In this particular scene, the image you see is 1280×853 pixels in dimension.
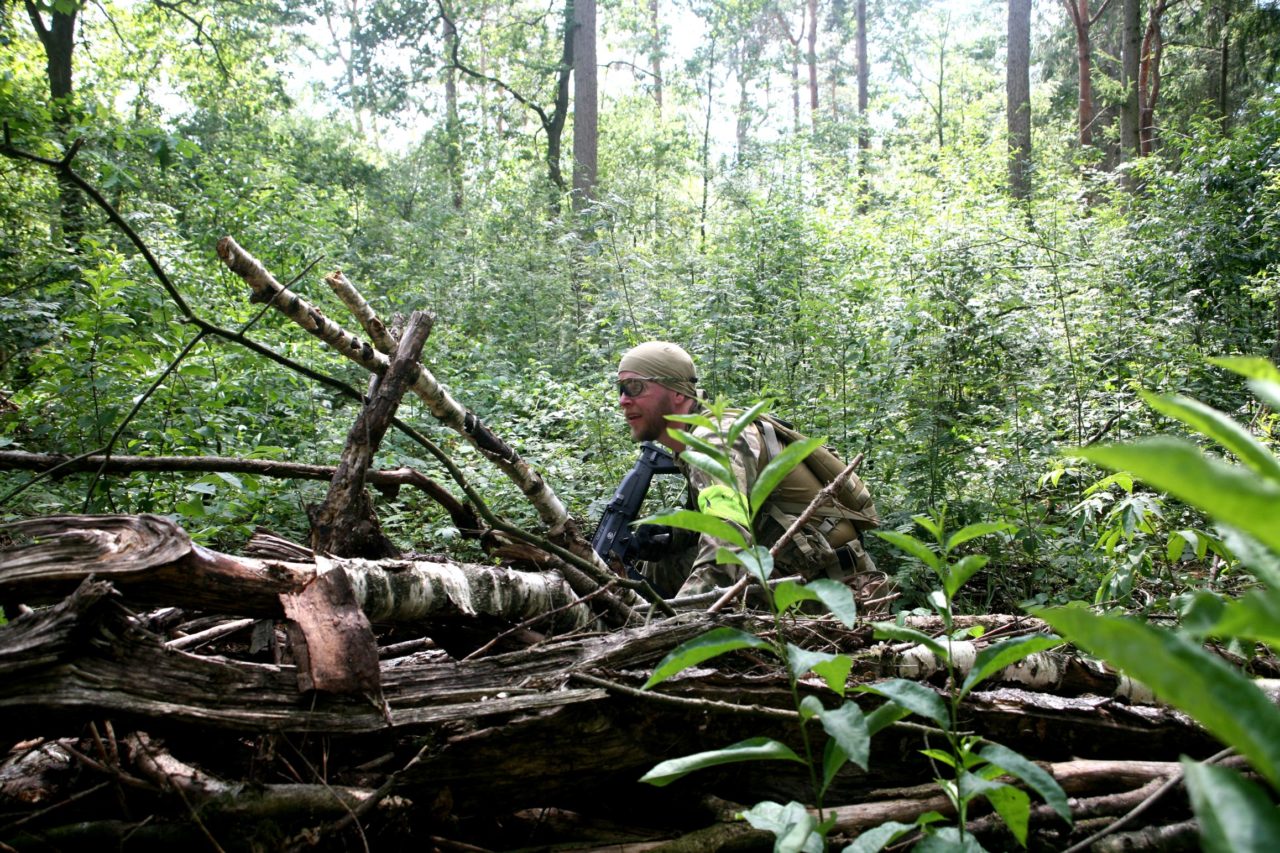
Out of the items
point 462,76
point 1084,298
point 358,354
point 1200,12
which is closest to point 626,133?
point 462,76

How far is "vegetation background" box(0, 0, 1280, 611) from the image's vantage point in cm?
439

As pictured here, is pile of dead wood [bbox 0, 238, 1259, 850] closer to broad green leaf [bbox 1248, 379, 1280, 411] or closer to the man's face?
broad green leaf [bbox 1248, 379, 1280, 411]

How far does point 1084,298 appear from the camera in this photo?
258 inches

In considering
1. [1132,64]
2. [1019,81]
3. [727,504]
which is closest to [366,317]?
[727,504]

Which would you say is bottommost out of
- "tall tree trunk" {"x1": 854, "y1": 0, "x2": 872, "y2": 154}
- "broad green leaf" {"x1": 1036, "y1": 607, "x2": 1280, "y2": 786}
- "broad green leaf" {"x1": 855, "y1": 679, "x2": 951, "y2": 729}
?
"broad green leaf" {"x1": 855, "y1": 679, "x2": 951, "y2": 729}

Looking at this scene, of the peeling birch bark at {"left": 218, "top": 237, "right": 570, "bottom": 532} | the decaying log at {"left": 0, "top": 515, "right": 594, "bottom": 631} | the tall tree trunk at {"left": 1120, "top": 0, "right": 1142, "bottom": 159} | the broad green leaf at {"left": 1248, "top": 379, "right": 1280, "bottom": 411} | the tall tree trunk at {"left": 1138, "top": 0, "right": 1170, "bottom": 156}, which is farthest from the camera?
the tall tree trunk at {"left": 1138, "top": 0, "right": 1170, "bottom": 156}

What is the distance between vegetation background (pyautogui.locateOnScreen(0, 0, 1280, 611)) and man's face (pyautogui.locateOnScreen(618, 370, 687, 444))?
133 centimetres

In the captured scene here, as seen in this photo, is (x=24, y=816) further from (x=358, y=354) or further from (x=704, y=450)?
(x=358, y=354)

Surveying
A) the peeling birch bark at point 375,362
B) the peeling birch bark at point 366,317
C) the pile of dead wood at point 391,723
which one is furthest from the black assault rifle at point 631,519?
the pile of dead wood at point 391,723

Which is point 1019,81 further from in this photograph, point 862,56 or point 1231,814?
point 1231,814

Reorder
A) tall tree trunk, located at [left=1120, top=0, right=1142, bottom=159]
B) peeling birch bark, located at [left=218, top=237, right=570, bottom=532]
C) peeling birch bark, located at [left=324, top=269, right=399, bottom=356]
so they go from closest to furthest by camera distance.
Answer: peeling birch bark, located at [left=218, top=237, right=570, bottom=532]
peeling birch bark, located at [left=324, top=269, right=399, bottom=356]
tall tree trunk, located at [left=1120, top=0, right=1142, bottom=159]

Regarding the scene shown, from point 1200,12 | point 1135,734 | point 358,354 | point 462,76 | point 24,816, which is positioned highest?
point 462,76

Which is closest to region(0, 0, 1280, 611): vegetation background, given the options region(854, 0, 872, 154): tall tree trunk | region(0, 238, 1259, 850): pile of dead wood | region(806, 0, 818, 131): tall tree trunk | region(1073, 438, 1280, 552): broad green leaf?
region(0, 238, 1259, 850): pile of dead wood

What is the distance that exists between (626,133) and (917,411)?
18378 millimetres
